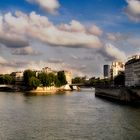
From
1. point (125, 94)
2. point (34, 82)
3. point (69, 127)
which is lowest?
point (69, 127)

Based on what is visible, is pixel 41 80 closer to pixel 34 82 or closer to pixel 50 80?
pixel 50 80

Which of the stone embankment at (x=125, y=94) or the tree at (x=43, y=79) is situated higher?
the tree at (x=43, y=79)

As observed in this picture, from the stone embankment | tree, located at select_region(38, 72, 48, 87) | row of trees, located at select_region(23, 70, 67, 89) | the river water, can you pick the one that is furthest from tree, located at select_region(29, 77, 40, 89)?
the river water

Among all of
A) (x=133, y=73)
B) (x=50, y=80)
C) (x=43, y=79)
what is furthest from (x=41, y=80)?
(x=133, y=73)

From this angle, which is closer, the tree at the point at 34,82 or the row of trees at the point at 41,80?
the tree at the point at 34,82

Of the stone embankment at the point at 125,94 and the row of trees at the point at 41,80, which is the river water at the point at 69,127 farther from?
the row of trees at the point at 41,80

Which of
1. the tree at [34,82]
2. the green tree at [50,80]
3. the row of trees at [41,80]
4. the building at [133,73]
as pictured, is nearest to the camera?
the building at [133,73]

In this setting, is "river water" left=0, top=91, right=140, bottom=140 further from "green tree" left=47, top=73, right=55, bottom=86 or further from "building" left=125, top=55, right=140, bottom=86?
"green tree" left=47, top=73, right=55, bottom=86

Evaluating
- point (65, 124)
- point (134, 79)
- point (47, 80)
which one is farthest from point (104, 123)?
point (47, 80)

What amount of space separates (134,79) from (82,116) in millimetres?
75007

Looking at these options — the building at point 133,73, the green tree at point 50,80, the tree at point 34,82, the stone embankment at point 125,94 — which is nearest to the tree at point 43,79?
the green tree at point 50,80

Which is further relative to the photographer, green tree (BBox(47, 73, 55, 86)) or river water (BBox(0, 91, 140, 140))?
green tree (BBox(47, 73, 55, 86))

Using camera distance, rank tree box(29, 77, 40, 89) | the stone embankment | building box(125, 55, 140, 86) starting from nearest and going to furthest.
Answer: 1. the stone embankment
2. building box(125, 55, 140, 86)
3. tree box(29, 77, 40, 89)

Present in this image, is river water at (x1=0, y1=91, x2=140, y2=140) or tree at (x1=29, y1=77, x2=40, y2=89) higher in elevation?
tree at (x1=29, y1=77, x2=40, y2=89)
